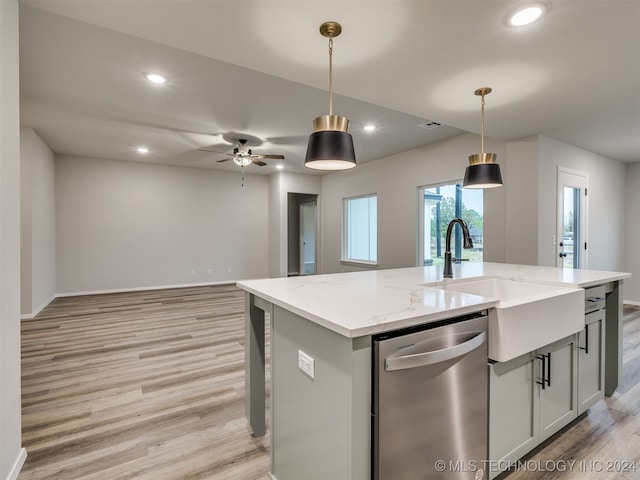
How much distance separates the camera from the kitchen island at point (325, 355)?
110 cm

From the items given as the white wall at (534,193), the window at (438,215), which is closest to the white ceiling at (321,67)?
the white wall at (534,193)

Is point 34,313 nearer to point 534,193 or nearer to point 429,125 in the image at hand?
point 429,125

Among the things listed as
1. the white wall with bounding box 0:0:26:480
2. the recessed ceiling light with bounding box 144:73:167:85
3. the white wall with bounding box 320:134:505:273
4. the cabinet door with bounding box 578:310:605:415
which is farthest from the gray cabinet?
the recessed ceiling light with bounding box 144:73:167:85

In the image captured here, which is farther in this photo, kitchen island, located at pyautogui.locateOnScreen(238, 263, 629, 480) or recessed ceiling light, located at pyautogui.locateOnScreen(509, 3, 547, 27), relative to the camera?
recessed ceiling light, located at pyautogui.locateOnScreen(509, 3, 547, 27)

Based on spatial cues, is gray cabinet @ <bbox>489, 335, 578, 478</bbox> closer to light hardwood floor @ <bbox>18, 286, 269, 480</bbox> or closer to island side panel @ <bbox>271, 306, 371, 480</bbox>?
island side panel @ <bbox>271, 306, 371, 480</bbox>

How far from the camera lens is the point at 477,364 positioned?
141 cm

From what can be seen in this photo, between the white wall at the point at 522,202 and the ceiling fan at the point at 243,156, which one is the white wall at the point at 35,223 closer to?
the ceiling fan at the point at 243,156

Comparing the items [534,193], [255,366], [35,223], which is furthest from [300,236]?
[255,366]

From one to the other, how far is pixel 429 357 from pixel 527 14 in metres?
2.02

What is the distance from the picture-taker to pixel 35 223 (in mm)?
4762

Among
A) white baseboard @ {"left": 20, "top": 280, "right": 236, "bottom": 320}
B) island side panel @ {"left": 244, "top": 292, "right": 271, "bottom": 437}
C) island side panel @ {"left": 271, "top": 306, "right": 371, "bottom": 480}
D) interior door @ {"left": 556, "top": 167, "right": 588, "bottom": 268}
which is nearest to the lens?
island side panel @ {"left": 271, "top": 306, "right": 371, "bottom": 480}

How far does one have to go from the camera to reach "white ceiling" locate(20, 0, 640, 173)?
185 cm

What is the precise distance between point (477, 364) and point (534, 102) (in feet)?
9.38

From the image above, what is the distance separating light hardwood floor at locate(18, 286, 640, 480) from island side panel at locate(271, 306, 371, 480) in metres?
0.46
